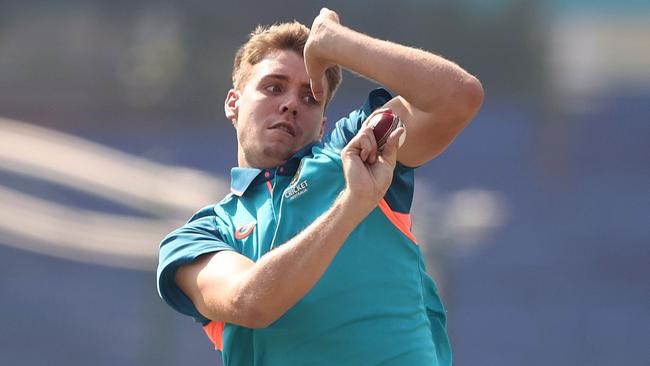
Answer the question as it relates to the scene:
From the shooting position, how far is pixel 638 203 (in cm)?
514

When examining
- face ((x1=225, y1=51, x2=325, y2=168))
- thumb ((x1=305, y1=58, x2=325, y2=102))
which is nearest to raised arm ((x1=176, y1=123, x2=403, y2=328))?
thumb ((x1=305, y1=58, x2=325, y2=102))

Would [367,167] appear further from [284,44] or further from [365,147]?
[284,44]

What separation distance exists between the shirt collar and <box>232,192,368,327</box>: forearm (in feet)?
1.55

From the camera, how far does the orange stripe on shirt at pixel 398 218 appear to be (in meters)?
2.65

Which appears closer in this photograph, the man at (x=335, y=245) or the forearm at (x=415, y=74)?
the man at (x=335, y=245)

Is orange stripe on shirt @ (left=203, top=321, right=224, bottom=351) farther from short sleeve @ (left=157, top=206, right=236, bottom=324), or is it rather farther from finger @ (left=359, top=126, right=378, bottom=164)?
→ finger @ (left=359, top=126, right=378, bottom=164)

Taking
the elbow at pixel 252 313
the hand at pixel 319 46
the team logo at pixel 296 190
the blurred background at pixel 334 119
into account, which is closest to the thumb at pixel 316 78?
the hand at pixel 319 46

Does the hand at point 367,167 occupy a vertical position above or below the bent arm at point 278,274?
above

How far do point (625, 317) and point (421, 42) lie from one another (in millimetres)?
1549

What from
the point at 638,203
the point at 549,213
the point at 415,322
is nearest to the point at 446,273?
the point at 549,213

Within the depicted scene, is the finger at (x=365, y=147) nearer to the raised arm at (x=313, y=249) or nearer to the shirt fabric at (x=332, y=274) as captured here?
the raised arm at (x=313, y=249)

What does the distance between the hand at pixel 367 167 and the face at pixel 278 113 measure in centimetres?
59

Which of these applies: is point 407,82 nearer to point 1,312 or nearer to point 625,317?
point 625,317

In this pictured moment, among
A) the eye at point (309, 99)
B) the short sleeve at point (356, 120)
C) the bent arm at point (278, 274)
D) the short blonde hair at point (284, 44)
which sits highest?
the short blonde hair at point (284, 44)
